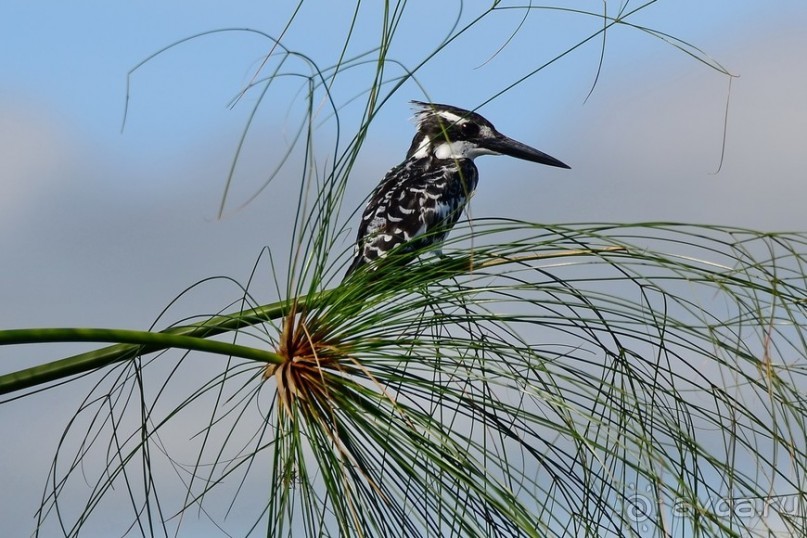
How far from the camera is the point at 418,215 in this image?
5.63m

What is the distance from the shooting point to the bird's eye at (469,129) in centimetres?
691

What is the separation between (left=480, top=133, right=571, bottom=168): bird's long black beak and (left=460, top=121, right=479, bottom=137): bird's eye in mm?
99

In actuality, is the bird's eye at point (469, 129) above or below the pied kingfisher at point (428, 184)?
above

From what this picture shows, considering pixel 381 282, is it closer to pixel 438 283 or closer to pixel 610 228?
pixel 438 283

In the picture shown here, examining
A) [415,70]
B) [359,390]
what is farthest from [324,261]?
[415,70]

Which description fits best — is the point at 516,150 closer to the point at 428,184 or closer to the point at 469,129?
the point at 469,129

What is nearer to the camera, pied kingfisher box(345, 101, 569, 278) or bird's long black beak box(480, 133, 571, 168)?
pied kingfisher box(345, 101, 569, 278)

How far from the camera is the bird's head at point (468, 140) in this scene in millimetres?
6848

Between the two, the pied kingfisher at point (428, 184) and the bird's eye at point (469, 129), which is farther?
the bird's eye at point (469, 129)

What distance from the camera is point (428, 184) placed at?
5.94 m

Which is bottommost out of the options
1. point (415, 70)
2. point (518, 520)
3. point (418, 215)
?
point (518, 520)

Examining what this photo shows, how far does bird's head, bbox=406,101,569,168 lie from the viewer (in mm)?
6848

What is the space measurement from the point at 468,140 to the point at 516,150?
1.19 feet

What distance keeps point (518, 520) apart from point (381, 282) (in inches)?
29.6
